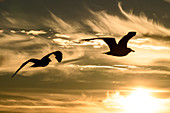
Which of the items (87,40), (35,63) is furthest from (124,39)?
(35,63)

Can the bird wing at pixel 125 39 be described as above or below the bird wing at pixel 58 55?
above

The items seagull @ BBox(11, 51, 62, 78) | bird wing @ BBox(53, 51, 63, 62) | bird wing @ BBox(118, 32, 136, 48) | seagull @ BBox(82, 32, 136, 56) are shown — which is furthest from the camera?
bird wing @ BBox(53, 51, 63, 62)

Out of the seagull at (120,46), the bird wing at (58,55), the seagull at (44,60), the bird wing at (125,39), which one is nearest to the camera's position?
the bird wing at (125,39)

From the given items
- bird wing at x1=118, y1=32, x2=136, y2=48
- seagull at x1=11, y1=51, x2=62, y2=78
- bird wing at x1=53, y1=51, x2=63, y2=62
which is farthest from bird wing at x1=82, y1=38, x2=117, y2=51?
seagull at x1=11, y1=51, x2=62, y2=78

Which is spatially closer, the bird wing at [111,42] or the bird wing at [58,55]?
the bird wing at [111,42]

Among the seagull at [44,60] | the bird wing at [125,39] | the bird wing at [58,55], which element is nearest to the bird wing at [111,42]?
the bird wing at [125,39]

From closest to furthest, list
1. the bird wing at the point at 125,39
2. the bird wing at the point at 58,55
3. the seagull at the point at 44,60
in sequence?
1. the bird wing at the point at 125,39
2. the seagull at the point at 44,60
3. the bird wing at the point at 58,55

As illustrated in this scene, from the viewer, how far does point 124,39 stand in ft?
81.9

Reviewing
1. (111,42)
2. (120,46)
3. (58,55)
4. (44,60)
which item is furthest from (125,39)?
(44,60)

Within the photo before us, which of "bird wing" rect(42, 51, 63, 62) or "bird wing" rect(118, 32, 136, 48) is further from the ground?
"bird wing" rect(118, 32, 136, 48)

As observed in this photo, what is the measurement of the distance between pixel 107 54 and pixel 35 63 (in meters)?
6.84

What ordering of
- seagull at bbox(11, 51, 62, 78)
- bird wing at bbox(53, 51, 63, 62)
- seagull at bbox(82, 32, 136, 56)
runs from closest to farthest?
1. seagull at bbox(82, 32, 136, 56)
2. seagull at bbox(11, 51, 62, 78)
3. bird wing at bbox(53, 51, 63, 62)

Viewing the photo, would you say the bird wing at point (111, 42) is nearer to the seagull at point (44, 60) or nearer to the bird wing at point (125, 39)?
the bird wing at point (125, 39)

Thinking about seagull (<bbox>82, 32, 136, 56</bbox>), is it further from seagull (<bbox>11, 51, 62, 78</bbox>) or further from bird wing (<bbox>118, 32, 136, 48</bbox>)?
seagull (<bbox>11, 51, 62, 78</bbox>)
